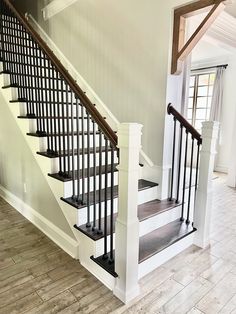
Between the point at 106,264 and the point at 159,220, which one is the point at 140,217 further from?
the point at 106,264

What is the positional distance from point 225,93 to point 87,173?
4706 millimetres

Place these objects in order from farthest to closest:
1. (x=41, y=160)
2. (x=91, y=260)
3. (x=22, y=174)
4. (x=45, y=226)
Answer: (x=22, y=174) → (x=45, y=226) → (x=41, y=160) → (x=91, y=260)

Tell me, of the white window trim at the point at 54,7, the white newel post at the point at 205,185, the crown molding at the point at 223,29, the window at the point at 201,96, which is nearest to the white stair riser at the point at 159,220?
the white newel post at the point at 205,185

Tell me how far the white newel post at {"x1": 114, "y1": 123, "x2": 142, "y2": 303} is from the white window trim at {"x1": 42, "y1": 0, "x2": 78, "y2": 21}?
295 centimetres

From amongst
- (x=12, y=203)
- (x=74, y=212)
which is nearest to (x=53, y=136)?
(x=74, y=212)

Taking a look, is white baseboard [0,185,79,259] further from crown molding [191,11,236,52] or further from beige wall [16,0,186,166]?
crown molding [191,11,236,52]

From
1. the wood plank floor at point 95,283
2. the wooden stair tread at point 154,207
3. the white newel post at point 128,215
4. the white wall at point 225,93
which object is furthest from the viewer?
the white wall at point 225,93

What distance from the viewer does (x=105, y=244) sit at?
195 centimetres

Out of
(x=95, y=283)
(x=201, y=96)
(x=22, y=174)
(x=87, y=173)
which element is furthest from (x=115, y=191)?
(x=201, y=96)

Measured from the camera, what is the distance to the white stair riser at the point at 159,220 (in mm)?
2322

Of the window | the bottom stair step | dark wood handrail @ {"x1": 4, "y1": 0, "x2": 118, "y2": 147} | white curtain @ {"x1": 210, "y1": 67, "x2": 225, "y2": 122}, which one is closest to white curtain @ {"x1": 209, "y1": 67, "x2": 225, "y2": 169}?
white curtain @ {"x1": 210, "y1": 67, "x2": 225, "y2": 122}

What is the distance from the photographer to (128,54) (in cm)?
284

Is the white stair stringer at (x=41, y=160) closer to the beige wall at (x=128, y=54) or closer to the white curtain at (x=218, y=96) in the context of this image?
the beige wall at (x=128, y=54)

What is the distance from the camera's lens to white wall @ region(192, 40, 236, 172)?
5336 mm
